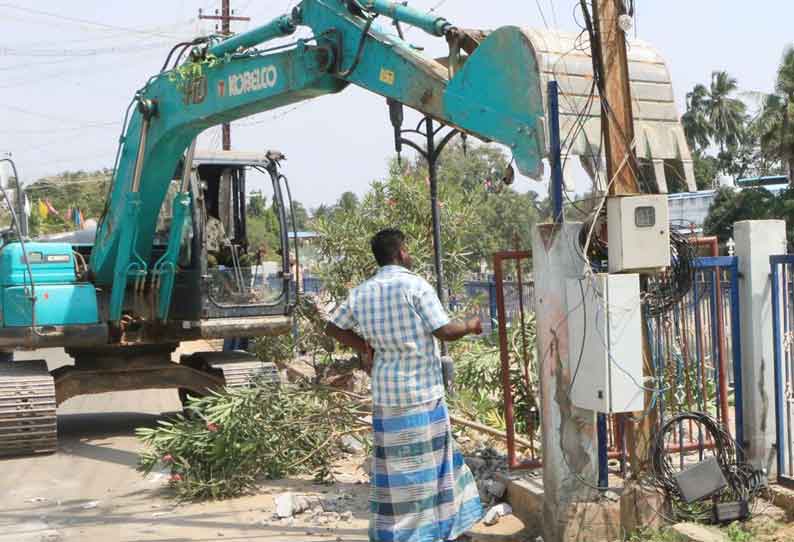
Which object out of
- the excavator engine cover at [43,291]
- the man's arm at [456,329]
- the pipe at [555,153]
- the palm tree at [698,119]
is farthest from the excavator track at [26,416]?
the palm tree at [698,119]

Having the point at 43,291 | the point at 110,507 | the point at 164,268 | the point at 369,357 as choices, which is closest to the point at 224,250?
the point at 164,268

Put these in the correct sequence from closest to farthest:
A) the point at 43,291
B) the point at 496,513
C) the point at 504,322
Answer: the point at 504,322 < the point at 496,513 < the point at 43,291

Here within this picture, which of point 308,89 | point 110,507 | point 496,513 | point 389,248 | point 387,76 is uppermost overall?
point 308,89

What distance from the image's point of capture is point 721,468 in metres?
6.48

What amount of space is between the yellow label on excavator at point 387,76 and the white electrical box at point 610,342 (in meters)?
2.46

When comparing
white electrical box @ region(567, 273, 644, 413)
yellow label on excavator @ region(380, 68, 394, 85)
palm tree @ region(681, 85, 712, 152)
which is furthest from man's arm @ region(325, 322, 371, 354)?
palm tree @ region(681, 85, 712, 152)

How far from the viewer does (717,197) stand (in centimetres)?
4731

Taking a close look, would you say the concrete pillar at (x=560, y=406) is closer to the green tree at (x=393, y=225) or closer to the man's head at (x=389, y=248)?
the man's head at (x=389, y=248)

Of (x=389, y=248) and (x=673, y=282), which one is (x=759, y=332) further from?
(x=389, y=248)

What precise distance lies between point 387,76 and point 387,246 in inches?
84.2

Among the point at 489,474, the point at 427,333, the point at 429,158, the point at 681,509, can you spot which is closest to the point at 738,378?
the point at 681,509

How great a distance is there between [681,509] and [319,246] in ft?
27.8

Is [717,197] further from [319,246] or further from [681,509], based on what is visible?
[681,509]

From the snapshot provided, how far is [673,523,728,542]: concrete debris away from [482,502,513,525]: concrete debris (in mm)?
1196
